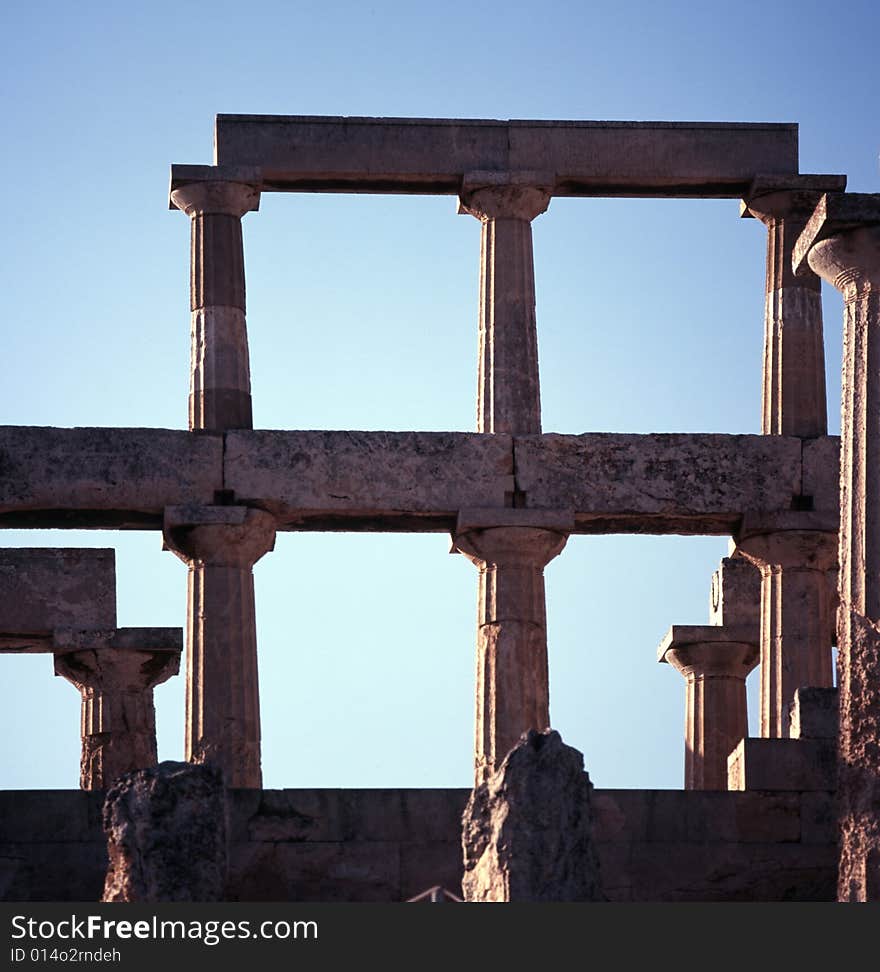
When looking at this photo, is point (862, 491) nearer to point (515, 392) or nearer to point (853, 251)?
point (853, 251)

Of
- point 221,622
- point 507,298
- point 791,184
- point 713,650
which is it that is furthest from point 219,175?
point 713,650

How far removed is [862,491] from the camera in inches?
880

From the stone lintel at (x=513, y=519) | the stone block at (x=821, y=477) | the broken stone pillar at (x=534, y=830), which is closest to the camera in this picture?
the broken stone pillar at (x=534, y=830)

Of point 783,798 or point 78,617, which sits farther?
point 78,617

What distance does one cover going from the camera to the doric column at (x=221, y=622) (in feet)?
104

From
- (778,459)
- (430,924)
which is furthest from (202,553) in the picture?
(430,924)

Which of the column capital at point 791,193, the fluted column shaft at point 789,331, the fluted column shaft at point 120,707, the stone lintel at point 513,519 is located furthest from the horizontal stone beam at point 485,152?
the fluted column shaft at point 120,707

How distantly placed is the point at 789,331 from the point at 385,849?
12039 millimetres

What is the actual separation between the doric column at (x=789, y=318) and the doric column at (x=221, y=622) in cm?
604

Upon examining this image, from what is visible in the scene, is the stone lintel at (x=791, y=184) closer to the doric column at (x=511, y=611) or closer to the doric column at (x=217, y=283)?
the doric column at (x=511, y=611)

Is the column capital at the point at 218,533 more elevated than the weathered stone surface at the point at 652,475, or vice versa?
the weathered stone surface at the point at 652,475

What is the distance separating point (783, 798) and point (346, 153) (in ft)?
39.9

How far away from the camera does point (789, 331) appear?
111ft

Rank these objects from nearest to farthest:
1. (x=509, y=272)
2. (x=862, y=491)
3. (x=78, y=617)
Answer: (x=862, y=491), (x=509, y=272), (x=78, y=617)
